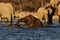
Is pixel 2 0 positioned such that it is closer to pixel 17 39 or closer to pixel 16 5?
pixel 16 5

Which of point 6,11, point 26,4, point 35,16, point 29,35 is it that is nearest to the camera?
point 29,35

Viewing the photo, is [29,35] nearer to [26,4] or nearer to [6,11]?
[6,11]

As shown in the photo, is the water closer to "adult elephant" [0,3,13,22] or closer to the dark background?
"adult elephant" [0,3,13,22]

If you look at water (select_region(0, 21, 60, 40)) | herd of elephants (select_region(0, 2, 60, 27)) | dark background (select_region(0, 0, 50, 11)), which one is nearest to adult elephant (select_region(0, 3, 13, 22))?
herd of elephants (select_region(0, 2, 60, 27))

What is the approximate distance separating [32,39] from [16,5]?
2780 inches

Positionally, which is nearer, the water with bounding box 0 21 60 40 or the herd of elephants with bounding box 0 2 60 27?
the water with bounding box 0 21 60 40

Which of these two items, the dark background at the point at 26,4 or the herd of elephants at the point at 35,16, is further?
the dark background at the point at 26,4

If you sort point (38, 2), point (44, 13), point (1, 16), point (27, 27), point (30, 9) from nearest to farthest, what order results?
point (27, 27) < point (44, 13) < point (1, 16) < point (30, 9) < point (38, 2)

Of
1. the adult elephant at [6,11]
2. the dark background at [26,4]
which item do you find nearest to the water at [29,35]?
the adult elephant at [6,11]

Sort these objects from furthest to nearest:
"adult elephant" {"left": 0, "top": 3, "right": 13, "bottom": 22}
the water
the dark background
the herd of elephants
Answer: the dark background
"adult elephant" {"left": 0, "top": 3, "right": 13, "bottom": 22}
the herd of elephants
the water

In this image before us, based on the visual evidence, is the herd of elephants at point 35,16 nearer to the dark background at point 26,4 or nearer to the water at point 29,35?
the water at point 29,35

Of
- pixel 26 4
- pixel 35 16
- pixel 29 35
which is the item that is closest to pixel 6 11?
pixel 35 16

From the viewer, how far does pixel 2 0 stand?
10756 centimetres

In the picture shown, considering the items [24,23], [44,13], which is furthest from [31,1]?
[24,23]
